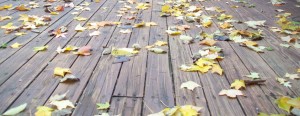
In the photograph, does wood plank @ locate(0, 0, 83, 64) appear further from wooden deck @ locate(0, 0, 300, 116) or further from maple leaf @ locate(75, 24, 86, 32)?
maple leaf @ locate(75, 24, 86, 32)

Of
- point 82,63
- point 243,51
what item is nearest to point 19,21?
point 82,63

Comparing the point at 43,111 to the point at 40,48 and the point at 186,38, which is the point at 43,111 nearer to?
the point at 40,48

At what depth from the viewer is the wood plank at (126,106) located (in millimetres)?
1377

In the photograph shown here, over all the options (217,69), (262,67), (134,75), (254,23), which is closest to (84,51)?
(134,75)

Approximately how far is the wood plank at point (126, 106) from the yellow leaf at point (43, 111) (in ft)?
0.95

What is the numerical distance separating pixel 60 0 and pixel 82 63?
2302 millimetres

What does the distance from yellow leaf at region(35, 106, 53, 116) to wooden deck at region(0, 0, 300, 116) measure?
0.03m

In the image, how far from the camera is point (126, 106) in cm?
143

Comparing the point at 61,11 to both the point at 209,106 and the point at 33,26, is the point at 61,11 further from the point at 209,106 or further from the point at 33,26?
the point at 209,106

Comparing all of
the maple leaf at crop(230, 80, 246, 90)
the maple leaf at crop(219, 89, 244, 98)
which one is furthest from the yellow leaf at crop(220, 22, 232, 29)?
the maple leaf at crop(219, 89, 244, 98)

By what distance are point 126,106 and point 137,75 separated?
37 cm

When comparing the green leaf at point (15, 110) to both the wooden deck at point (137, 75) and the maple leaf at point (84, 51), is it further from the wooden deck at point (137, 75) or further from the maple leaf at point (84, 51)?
the maple leaf at point (84, 51)

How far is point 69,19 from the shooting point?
3.04 meters

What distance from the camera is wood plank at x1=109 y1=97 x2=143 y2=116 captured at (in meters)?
1.38
